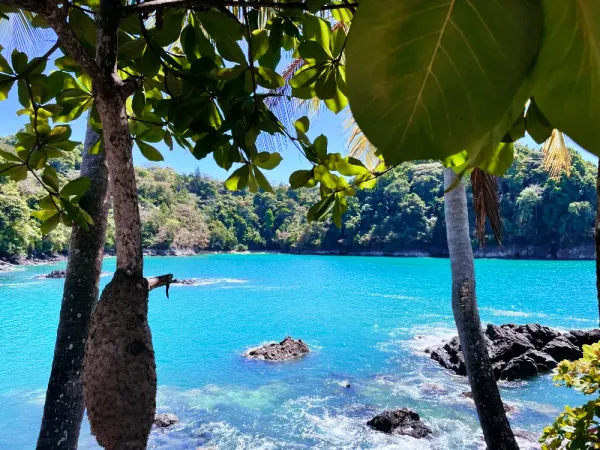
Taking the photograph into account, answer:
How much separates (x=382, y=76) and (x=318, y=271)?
28.8 meters

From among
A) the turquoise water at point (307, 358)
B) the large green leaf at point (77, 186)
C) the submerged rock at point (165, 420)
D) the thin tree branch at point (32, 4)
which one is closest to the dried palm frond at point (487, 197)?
the large green leaf at point (77, 186)

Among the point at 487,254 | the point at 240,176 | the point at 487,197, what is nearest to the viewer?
the point at 240,176

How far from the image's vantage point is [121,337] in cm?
44

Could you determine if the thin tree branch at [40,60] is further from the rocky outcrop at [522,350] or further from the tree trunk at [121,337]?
the rocky outcrop at [522,350]

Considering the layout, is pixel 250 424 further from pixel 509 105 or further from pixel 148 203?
pixel 148 203

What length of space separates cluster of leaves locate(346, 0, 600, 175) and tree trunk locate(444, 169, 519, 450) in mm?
3084

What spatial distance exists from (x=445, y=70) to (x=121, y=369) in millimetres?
422

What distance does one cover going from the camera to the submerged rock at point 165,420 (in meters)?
7.30

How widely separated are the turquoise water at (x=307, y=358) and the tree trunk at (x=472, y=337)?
3.55 m

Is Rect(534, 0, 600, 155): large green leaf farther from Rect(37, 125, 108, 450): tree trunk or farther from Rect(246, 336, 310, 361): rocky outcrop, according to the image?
Rect(246, 336, 310, 361): rocky outcrop

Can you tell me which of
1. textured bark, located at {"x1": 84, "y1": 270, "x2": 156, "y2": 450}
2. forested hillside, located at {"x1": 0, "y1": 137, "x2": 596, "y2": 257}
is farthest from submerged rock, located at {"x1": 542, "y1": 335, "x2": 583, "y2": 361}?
textured bark, located at {"x1": 84, "y1": 270, "x2": 156, "y2": 450}

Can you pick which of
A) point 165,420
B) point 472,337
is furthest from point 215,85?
point 165,420

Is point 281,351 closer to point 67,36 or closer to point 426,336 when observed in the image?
point 426,336

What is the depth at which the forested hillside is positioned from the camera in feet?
89.2
